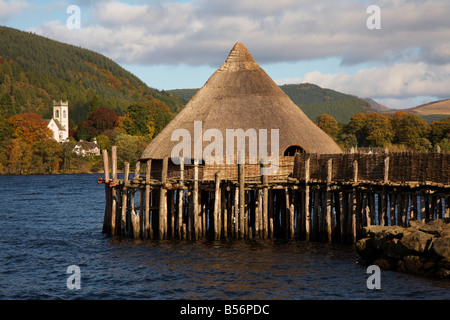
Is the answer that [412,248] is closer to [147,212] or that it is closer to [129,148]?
[147,212]

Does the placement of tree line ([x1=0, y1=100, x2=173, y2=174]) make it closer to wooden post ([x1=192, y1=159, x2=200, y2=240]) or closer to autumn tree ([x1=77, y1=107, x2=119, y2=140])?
autumn tree ([x1=77, y1=107, x2=119, y2=140])

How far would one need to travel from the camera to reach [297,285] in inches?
848

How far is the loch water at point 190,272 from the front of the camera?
20.5m

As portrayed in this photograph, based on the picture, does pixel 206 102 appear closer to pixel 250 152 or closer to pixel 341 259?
pixel 250 152

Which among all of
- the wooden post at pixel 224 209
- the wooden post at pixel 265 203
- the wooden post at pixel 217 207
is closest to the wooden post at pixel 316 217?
the wooden post at pixel 265 203

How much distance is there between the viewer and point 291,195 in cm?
3039

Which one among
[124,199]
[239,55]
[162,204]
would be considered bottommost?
[162,204]

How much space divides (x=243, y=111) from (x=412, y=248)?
14.5 m

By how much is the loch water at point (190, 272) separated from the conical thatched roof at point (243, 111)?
615 cm

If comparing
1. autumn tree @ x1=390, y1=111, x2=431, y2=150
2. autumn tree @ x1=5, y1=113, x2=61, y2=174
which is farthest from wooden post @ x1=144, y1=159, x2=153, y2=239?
autumn tree @ x1=5, y1=113, x2=61, y2=174

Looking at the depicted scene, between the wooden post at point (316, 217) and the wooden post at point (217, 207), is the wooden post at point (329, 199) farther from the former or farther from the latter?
the wooden post at point (217, 207)

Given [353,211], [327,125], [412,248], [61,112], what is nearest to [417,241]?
[412,248]
